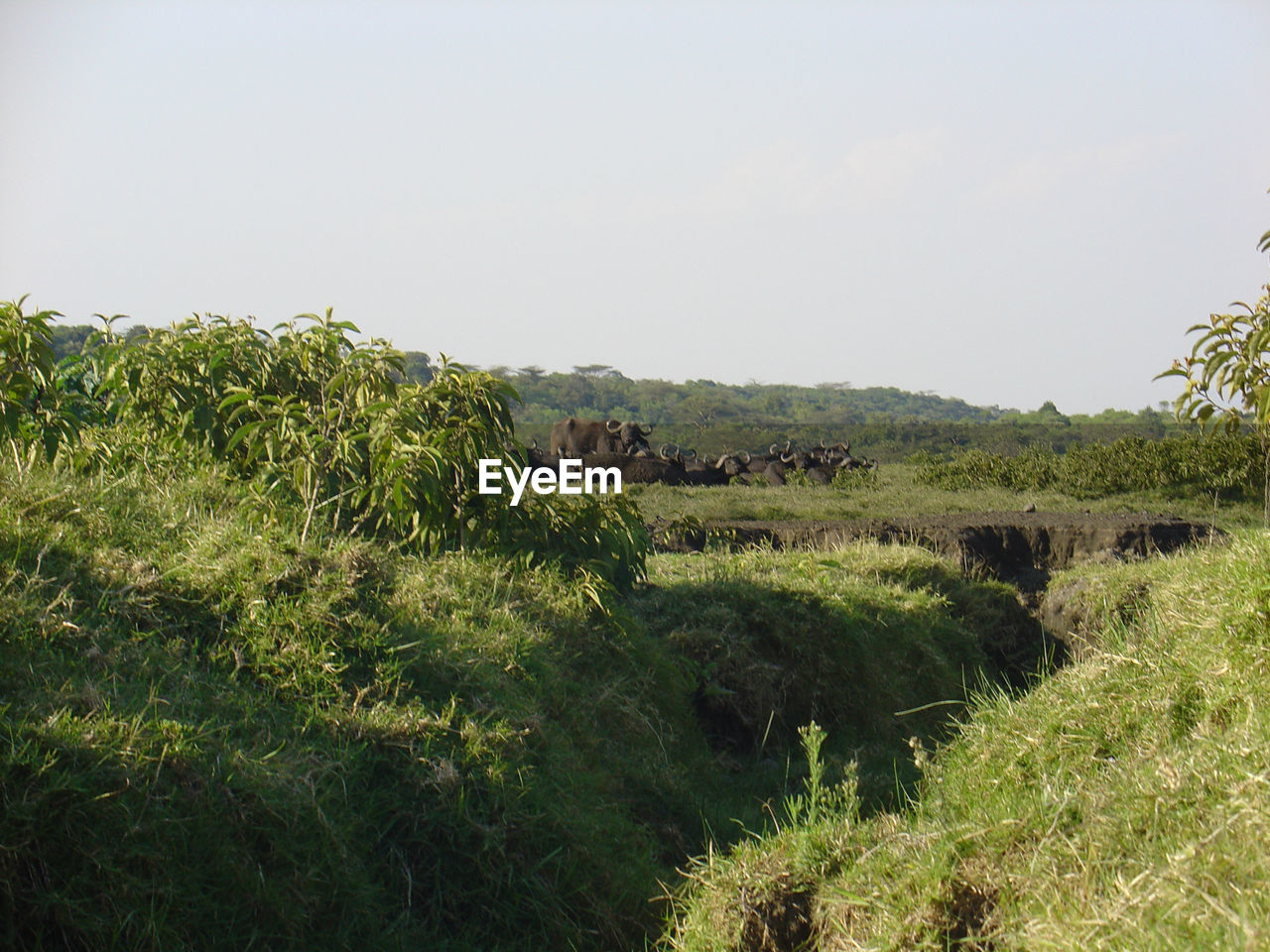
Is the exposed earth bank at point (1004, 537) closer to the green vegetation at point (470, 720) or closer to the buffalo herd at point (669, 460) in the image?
the green vegetation at point (470, 720)

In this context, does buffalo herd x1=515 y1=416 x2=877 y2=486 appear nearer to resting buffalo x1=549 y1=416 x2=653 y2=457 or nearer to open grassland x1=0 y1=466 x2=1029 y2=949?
resting buffalo x1=549 y1=416 x2=653 y2=457

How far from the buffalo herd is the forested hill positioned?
379cm

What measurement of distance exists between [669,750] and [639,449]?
18.9 m

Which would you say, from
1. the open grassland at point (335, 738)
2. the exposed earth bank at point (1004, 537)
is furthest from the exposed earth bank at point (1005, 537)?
the open grassland at point (335, 738)

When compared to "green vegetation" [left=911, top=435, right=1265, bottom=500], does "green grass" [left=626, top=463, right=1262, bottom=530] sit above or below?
below

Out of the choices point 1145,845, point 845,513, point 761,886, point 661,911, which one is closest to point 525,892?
point 661,911

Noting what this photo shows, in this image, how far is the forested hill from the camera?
121 feet

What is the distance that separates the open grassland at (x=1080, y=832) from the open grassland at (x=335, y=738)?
0.48m

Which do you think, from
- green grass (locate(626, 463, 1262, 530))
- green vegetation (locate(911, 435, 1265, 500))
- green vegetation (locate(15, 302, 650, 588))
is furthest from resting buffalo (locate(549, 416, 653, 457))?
green vegetation (locate(15, 302, 650, 588))

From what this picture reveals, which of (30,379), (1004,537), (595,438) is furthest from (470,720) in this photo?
(595,438)

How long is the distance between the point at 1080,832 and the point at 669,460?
1760 centimetres

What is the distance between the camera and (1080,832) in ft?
8.94

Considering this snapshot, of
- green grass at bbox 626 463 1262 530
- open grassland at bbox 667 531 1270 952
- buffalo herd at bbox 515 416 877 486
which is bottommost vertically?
open grassland at bbox 667 531 1270 952

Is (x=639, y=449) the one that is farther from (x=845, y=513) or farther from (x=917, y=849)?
(x=917, y=849)
